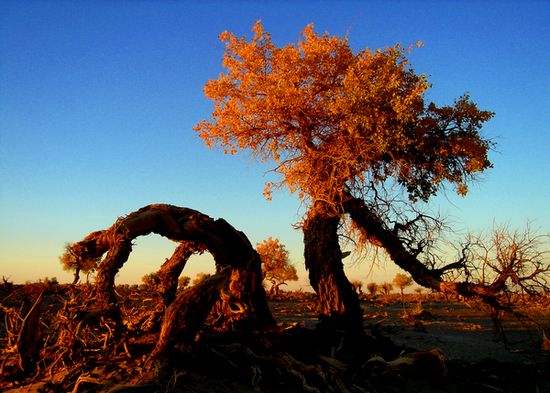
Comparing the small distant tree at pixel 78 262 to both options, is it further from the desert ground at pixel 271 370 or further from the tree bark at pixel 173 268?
the tree bark at pixel 173 268

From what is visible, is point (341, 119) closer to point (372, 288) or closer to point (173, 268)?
point (173, 268)

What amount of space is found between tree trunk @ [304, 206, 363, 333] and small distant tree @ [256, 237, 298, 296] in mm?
20010

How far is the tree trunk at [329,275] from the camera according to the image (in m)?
11.4

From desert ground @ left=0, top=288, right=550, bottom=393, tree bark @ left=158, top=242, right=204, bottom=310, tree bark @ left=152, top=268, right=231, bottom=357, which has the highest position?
tree bark @ left=158, top=242, right=204, bottom=310

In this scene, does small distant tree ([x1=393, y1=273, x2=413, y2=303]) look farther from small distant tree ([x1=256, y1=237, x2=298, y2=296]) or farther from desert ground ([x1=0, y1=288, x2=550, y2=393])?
desert ground ([x1=0, y1=288, x2=550, y2=393])

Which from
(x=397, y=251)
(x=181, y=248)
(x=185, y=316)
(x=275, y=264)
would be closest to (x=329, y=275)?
(x=397, y=251)

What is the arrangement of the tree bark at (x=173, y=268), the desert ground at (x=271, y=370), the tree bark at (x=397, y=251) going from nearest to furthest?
the desert ground at (x=271, y=370) → the tree bark at (x=173, y=268) → the tree bark at (x=397, y=251)

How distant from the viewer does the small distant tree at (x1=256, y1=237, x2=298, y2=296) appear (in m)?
33.0

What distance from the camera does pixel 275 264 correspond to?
112 ft

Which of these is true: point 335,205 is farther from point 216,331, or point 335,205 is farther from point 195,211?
point 216,331

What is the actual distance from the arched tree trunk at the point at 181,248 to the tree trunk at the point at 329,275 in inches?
84.4

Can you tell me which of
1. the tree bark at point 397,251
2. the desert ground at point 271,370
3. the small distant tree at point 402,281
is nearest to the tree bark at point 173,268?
the desert ground at point 271,370

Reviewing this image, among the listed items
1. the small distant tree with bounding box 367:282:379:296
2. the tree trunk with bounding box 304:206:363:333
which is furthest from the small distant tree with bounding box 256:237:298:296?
the tree trunk with bounding box 304:206:363:333

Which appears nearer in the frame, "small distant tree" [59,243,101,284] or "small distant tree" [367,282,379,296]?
"small distant tree" [59,243,101,284]
